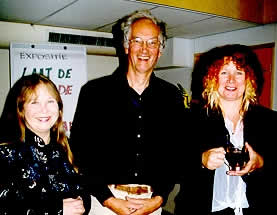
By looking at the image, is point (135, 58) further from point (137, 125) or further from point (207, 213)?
point (207, 213)

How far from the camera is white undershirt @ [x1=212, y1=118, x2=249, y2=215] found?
1.66 metres

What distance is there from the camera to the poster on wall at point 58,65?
241 centimetres

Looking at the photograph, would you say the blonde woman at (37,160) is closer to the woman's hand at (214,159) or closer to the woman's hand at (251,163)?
the woman's hand at (214,159)

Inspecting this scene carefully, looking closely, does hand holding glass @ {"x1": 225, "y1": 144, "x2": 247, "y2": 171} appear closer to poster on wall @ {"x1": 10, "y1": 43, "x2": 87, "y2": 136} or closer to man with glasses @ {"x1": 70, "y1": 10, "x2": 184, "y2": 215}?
man with glasses @ {"x1": 70, "y1": 10, "x2": 184, "y2": 215}

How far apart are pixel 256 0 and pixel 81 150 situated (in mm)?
1938

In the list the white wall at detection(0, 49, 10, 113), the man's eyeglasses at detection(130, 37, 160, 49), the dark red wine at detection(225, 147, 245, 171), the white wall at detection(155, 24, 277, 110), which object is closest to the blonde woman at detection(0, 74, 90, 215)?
the man's eyeglasses at detection(130, 37, 160, 49)

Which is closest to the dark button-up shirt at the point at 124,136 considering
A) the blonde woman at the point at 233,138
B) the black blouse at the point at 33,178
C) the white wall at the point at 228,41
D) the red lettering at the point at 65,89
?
the blonde woman at the point at 233,138

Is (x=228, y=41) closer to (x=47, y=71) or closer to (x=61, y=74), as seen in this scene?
(x=61, y=74)

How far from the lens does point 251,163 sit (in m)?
1.63

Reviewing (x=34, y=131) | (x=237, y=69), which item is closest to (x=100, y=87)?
(x=34, y=131)

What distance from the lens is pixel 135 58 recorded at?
1.91m

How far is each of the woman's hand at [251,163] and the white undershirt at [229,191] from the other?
7 cm

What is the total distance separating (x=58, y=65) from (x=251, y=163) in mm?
1716

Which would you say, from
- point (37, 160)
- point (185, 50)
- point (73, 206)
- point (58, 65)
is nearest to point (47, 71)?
point (58, 65)
